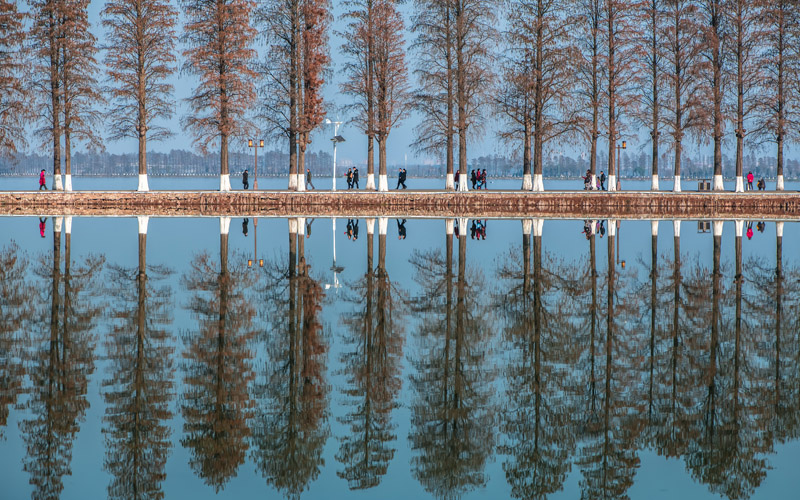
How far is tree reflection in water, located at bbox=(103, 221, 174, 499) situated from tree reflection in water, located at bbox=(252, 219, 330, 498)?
105 centimetres

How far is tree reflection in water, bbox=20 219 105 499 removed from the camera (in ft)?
29.2

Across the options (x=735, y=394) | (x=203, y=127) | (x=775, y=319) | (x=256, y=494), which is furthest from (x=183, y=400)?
(x=203, y=127)

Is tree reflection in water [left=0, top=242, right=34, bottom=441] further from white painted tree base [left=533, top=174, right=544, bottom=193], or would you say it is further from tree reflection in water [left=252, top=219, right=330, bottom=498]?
white painted tree base [left=533, top=174, right=544, bottom=193]

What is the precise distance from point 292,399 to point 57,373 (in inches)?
134

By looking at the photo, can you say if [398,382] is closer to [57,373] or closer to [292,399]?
[292,399]

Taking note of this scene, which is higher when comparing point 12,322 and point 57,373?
point 12,322

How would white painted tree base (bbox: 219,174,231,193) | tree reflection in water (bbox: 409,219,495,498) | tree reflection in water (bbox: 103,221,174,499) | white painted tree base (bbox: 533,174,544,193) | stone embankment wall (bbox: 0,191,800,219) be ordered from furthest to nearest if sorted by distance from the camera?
white painted tree base (bbox: 533,174,544,193) < white painted tree base (bbox: 219,174,231,193) < stone embankment wall (bbox: 0,191,800,219) < tree reflection in water (bbox: 409,219,495,498) < tree reflection in water (bbox: 103,221,174,499)

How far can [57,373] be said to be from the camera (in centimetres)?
1186

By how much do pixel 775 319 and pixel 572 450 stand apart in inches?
334

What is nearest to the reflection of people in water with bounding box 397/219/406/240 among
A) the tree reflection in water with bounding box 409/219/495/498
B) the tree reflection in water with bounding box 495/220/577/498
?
the tree reflection in water with bounding box 495/220/577/498

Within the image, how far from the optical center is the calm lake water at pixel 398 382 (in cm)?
875

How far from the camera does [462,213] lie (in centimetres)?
4816

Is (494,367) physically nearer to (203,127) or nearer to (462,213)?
(462,213)

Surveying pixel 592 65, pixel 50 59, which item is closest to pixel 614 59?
pixel 592 65
